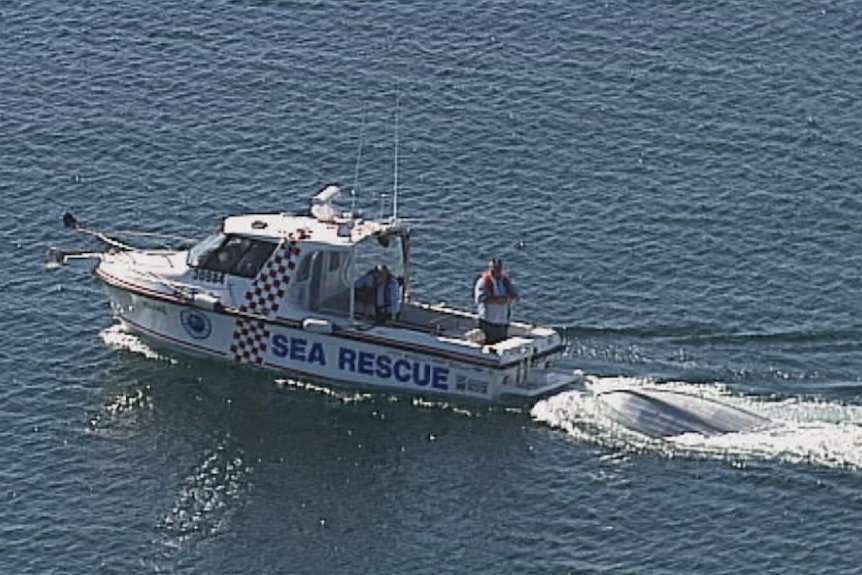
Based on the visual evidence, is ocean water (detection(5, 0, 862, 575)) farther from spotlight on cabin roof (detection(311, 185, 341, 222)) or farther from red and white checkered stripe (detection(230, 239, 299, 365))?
spotlight on cabin roof (detection(311, 185, 341, 222))

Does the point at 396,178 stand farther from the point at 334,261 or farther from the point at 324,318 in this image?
the point at 324,318

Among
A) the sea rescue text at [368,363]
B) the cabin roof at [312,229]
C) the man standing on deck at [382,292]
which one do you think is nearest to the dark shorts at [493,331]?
the sea rescue text at [368,363]

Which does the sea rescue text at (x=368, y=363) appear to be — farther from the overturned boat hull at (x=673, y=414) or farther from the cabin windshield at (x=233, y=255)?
the overturned boat hull at (x=673, y=414)

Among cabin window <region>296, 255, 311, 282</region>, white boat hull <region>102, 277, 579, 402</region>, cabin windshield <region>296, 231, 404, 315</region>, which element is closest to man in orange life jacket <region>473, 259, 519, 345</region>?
white boat hull <region>102, 277, 579, 402</region>

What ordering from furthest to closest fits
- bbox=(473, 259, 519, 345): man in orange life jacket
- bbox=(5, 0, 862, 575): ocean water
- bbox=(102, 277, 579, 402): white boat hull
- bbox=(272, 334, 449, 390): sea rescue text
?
bbox=(272, 334, 449, 390): sea rescue text
bbox=(473, 259, 519, 345): man in orange life jacket
bbox=(102, 277, 579, 402): white boat hull
bbox=(5, 0, 862, 575): ocean water

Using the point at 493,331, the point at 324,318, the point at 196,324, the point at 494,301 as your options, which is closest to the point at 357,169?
the point at 196,324
